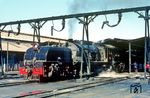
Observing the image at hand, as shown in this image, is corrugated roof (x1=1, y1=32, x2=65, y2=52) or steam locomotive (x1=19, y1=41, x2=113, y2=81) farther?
corrugated roof (x1=1, y1=32, x2=65, y2=52)

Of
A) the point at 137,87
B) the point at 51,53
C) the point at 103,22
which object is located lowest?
the point at 137,87

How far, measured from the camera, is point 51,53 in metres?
28.5

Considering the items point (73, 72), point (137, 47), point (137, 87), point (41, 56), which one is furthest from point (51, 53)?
point (137, 47)

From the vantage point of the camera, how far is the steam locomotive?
89.8ft

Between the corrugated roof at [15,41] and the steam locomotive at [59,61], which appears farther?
the corrugated roof at [15,41]

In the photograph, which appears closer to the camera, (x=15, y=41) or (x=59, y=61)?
(x=59, y=61)

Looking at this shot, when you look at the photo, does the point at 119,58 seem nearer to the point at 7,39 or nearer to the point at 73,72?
the point at 73,72

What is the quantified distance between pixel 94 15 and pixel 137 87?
8684 millimetres

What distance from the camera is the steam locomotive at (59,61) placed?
89.8ft

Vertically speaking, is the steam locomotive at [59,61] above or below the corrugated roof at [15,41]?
below

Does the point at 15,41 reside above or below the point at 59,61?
above

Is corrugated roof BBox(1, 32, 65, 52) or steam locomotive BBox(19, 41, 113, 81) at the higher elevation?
corrugated roof BBox(1, 32, 65, 52)

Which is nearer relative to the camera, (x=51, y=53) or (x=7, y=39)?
(x=51, y=53)

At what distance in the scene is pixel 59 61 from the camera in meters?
29.5
